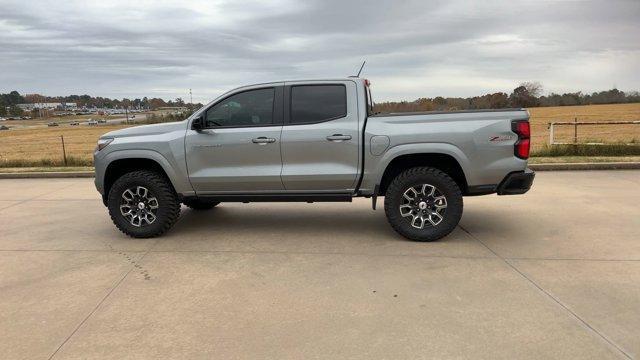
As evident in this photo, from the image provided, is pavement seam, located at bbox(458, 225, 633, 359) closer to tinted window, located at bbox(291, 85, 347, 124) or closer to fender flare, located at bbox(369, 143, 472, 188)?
fender flare, located at bbox(369, 143, 472, 188)

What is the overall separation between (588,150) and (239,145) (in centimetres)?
989

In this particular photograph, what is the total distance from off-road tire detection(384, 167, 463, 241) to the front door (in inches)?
52.4

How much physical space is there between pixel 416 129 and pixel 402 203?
84 centimetres

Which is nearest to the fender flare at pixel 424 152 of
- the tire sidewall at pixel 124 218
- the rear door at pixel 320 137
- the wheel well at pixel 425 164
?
the wheel well at pixel 425 164

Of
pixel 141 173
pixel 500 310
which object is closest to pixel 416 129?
pixel 500 310

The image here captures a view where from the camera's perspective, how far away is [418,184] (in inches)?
217

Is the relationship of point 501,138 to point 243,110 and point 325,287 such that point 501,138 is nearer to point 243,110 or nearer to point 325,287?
point 325,287

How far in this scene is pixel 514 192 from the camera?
547cm

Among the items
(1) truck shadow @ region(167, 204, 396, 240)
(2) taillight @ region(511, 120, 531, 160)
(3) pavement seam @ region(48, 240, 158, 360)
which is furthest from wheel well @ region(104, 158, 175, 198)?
(2) taillight @ region(511, 120, 531, 160)

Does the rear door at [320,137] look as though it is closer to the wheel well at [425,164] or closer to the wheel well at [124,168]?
the wheel well at [425,164]

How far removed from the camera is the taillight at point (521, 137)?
5.31m

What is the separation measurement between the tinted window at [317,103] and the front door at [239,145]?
0.20 m

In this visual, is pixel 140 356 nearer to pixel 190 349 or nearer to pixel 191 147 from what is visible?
pixel 190 349

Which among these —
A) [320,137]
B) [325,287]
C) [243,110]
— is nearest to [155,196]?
[243,110]
